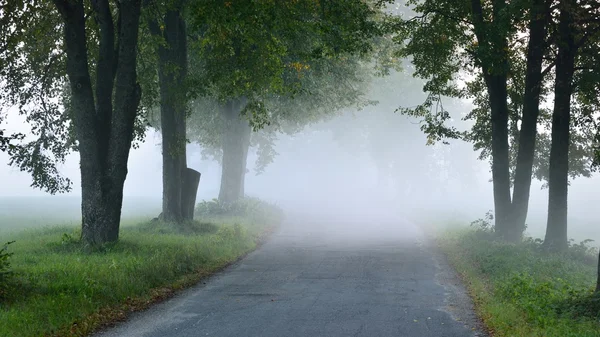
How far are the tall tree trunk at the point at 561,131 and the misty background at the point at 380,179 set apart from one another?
12786 millimetres

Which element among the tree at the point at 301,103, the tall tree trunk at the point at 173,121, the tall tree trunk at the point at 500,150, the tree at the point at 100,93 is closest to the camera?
the tree at the point at 100,93

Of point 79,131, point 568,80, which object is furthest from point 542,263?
point 79,131

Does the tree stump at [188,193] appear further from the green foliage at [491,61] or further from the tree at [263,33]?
the green foliage at [491,61]

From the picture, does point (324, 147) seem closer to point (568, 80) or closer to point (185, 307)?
point (568, 80)

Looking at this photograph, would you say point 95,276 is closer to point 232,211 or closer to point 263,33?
point 263,33

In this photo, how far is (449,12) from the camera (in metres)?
20.7

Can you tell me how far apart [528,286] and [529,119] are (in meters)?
10.2

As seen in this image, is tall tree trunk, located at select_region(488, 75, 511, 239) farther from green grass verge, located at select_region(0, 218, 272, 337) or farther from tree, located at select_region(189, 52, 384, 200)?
green grass verge, located at select_region(0, 218, 272, 337)

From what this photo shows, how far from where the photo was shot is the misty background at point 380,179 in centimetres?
5054

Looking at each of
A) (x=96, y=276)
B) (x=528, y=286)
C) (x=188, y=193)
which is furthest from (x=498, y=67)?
(x=96, y=276)

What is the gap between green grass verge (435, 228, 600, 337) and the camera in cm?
922

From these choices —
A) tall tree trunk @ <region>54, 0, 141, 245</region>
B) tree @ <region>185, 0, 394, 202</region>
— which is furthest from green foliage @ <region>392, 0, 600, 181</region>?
tall tree trunk @ <region>54, 0, 141, 245</region>

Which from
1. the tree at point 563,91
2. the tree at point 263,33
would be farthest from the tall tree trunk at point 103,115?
the tree at point 563,91

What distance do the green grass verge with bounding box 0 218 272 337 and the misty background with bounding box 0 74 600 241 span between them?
17.8 feet
